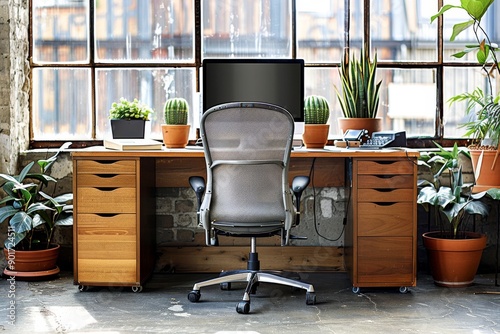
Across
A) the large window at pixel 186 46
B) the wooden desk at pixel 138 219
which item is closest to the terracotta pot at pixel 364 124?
the large window at pixel 186 46

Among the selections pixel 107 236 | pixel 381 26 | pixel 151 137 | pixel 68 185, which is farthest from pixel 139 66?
pixel 381 26

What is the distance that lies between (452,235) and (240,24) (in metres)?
1.90

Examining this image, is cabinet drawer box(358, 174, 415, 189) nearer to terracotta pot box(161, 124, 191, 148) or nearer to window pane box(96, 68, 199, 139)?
terracotta pot box(161, 124, 191, 148)

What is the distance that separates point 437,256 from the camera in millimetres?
4461

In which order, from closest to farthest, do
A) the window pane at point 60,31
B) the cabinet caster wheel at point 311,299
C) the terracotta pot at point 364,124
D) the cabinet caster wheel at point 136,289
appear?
the cabinet caster wheel at point 311,299, the cabinet caster wheel at point 136,289, the terracotta pot at point 364,124, the window pane at point 60,31

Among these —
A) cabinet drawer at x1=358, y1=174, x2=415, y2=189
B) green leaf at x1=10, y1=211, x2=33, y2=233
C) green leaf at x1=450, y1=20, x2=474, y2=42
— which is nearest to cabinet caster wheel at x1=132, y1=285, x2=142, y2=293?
green leaf at x1=10, y1=211, x2=33, y2=233

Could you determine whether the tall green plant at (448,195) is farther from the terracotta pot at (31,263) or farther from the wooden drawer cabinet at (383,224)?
the terracotta pot at (31,263)

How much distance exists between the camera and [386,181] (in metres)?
4.26

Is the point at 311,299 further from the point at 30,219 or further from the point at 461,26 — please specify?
the point at 461,26

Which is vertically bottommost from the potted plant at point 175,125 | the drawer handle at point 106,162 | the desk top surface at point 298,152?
the drawer handle at point 106,162

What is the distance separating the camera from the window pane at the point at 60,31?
16.4ft

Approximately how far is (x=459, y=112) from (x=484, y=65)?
1.82ft

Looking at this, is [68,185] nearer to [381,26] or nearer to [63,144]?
[63,144]

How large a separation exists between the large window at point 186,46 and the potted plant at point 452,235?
54 centimetres
